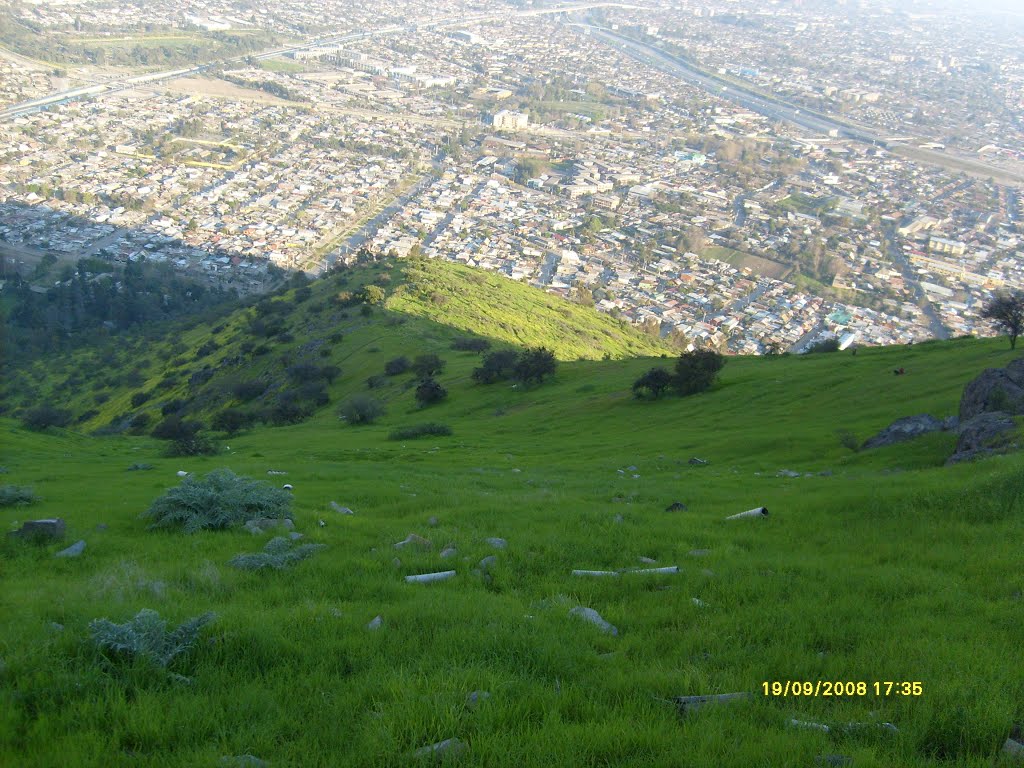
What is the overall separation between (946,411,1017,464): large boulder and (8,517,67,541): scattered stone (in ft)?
51.2

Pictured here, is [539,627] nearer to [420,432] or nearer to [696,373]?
[420,432]

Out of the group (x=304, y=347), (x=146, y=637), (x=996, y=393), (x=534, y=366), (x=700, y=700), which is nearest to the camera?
(x=700, y=700)

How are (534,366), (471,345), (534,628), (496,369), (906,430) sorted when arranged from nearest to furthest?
(534,628) < (906,430) < (534,366) < (496,369) < (471,345)

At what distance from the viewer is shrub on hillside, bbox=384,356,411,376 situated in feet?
144

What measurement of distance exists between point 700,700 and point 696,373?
86.9ft

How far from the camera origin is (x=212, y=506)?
411 inches

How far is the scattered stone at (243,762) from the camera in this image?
413 cm

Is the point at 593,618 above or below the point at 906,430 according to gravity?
above

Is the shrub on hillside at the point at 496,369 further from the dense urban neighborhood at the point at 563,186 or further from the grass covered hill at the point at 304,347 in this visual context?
the dense urban neighborhood at the point at 563,186

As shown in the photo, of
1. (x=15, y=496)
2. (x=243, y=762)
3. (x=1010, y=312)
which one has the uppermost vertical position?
(x=1010, y=312)

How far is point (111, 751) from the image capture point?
4215mm

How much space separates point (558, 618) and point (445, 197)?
126m

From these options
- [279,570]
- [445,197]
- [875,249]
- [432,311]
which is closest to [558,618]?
[279,570]

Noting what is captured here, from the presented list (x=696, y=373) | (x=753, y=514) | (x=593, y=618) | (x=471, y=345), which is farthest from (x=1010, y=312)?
(x=471, y=345)
